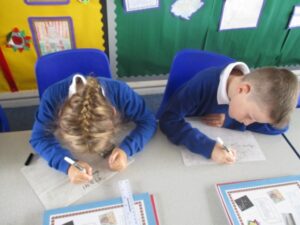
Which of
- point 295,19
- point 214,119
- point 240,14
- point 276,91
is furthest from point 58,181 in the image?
point 295,19

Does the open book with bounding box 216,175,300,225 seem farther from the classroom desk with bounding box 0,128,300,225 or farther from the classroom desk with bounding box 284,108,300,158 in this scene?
the classroom desk with bounding box 284,108,300,158

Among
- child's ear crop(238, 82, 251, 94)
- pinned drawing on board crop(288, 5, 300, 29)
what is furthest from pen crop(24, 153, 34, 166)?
pinned drawing on board crop(288, 5, 300, 29)

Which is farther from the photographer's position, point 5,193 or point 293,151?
point 293,151

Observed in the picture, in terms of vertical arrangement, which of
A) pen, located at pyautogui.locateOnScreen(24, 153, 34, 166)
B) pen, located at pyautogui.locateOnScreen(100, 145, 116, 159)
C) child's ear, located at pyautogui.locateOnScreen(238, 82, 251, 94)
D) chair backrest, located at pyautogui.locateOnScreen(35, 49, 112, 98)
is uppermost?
child's ear, located at pyautogui.locateOnScreen(238, 82, 251, 94)

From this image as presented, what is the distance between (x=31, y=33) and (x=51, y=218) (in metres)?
1.16

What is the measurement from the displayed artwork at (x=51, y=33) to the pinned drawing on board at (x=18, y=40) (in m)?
0.05

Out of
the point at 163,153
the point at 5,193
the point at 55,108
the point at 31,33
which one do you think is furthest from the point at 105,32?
the point at 5,193

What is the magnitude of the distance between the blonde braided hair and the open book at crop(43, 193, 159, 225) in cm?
16

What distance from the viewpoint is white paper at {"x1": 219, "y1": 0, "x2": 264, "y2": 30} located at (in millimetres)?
1630

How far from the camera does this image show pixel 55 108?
3.21 feet

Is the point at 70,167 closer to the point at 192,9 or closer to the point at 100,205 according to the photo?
the point at 100,205

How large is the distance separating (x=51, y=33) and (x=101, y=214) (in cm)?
117

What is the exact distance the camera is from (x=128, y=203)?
816 mm

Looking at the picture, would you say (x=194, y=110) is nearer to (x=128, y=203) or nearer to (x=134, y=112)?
(x=134, y=112)
